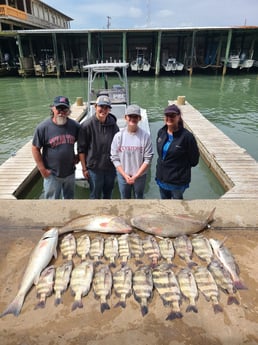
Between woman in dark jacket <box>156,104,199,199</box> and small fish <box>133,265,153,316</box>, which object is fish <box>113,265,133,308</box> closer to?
small fish <box>133,265,153,316</box>

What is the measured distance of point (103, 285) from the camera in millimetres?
2105

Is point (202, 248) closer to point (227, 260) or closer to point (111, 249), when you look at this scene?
point (227, 260)

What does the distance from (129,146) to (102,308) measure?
2027 mm

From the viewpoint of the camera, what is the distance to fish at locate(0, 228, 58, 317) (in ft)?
6.49

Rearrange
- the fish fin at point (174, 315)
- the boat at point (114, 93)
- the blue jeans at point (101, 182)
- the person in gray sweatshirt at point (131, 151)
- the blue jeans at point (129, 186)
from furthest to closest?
the boat at point (114, 93) < the blue jeans at point (101, 182) < the blue jeans at point (129, 186) < the person in gray sweatshirt at point (131, 151) < the fish fin at point (174, 315)

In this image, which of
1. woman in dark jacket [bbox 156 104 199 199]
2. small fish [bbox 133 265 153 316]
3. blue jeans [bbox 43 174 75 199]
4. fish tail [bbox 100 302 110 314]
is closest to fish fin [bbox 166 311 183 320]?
small fish [bbox 133 265 153 316]

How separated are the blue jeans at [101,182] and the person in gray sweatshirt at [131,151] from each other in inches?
12.6

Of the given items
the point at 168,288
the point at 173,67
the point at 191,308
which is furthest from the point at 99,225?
the point at 173,67

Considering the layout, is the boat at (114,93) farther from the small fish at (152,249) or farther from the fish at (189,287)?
the fish at (189,287)

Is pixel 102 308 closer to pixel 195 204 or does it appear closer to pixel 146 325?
pixel 146 325

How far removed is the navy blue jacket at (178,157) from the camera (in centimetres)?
327

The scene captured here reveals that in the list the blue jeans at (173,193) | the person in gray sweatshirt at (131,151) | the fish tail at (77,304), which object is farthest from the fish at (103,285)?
the blue jeans at (173,193)

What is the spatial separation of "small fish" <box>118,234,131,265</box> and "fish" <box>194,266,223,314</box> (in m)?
0.62

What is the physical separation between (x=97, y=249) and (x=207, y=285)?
1022mm
